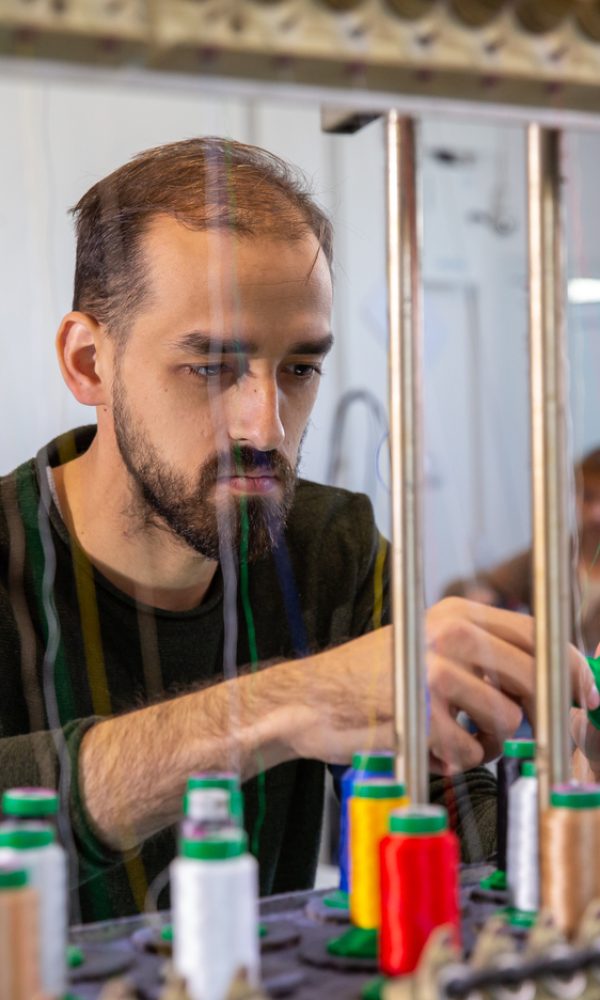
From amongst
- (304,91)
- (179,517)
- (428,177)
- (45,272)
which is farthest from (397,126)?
(428,177)

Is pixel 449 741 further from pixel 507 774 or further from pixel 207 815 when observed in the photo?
pixel 207 815

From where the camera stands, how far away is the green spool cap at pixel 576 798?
0.74 meters

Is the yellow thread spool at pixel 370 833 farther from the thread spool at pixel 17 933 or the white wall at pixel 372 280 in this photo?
the white wall at pixel 372 280

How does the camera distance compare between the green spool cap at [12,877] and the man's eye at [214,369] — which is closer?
the green spool cap at [12,877]

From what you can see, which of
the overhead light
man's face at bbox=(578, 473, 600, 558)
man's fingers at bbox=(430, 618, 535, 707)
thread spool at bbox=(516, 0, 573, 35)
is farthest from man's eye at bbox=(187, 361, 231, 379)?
the overhead light

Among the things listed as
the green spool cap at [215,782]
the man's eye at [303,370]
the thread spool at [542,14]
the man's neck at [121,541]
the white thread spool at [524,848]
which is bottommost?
the white thread spool at [524,848]

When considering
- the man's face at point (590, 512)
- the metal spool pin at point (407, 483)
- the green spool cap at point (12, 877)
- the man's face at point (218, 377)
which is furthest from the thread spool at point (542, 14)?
the man's face at point (590, 512)

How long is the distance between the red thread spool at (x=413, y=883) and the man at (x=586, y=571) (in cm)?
136

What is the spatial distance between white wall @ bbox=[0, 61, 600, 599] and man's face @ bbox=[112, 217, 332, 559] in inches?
44.1

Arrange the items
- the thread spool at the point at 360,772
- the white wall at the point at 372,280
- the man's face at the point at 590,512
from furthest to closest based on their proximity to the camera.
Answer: the white wall at the point at 372,280, the man's face at the point at 590,512, the thread spool at the point at 360,772

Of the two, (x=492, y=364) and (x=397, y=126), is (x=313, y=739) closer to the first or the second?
(x=397, y=126)

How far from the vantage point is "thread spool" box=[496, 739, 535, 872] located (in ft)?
3.02

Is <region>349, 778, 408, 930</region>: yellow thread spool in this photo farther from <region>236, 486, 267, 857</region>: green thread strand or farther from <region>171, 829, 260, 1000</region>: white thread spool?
<region>236, 486, 267, 857</region>: green thread strand

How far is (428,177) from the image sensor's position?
3264 mm
